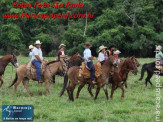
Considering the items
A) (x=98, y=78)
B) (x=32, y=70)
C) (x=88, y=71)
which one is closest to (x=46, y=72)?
(x=32, y=70)

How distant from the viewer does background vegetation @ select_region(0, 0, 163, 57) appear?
1542 inches

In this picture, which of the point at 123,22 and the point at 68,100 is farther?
the point at 123,22

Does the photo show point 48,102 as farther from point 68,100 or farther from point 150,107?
point 150,107

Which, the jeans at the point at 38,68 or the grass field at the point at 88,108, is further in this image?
the jeans at the point at 38,68

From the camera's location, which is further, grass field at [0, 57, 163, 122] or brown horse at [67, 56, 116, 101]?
brown horse at [67, 56, 116, 101]

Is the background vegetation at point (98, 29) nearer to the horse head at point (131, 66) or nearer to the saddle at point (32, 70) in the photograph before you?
the horse head at point (131, 66)

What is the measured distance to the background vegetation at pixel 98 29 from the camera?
39.2m

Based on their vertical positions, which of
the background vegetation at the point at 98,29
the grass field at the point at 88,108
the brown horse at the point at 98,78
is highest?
the background vegetation at the point at 98,29

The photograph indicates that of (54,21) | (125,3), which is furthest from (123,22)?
(54,21)

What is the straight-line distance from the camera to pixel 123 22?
42.1 m

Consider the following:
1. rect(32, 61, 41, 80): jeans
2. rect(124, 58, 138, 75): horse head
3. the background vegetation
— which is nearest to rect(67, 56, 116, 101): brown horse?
rect(32, 61, 41, 80): jeans

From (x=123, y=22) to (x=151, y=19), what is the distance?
4.49 meters

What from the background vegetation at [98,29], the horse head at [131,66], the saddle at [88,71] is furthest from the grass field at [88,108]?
the background vegetation at [98,29]

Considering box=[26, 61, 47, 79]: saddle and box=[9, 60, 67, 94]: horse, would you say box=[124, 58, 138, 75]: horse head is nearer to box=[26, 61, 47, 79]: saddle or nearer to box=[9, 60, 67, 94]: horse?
box=[9, 60, 67, 94]: horse
